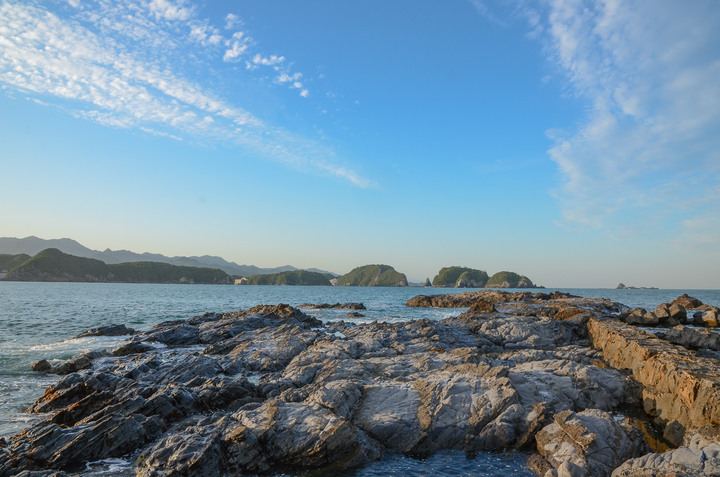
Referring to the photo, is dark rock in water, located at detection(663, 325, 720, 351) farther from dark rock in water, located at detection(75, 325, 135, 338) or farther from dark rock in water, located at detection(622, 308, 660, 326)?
dark rock in water, located at detection(75, 325, 135, 338)

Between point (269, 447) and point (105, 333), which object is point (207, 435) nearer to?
point (269, 447)

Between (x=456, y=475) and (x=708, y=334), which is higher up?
(x=708, y=334)

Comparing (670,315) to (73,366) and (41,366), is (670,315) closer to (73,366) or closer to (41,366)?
(73,366)

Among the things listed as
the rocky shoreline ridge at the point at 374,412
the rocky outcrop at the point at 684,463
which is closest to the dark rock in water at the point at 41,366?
the rocky shoreline ridge at the point at 374,412

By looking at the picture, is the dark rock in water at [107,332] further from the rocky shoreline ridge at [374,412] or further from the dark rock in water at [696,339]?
the dark rock in water at [696,339]

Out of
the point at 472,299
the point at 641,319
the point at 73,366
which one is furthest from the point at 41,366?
the point at 472,299

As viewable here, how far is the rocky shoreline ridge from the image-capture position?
12234mm

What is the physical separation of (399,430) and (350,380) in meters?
4.35

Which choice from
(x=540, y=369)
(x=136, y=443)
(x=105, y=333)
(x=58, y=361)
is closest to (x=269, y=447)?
(x=136, y=443)

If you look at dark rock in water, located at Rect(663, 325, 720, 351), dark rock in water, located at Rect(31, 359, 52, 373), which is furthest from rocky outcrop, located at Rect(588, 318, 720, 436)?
dark rock in water, located at Rect(31, 359, 52, 373)

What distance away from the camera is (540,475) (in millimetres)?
12039

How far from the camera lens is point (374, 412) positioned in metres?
15.4

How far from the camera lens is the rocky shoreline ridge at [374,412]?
12.2 metres

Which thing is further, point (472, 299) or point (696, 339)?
point (472, 299)
